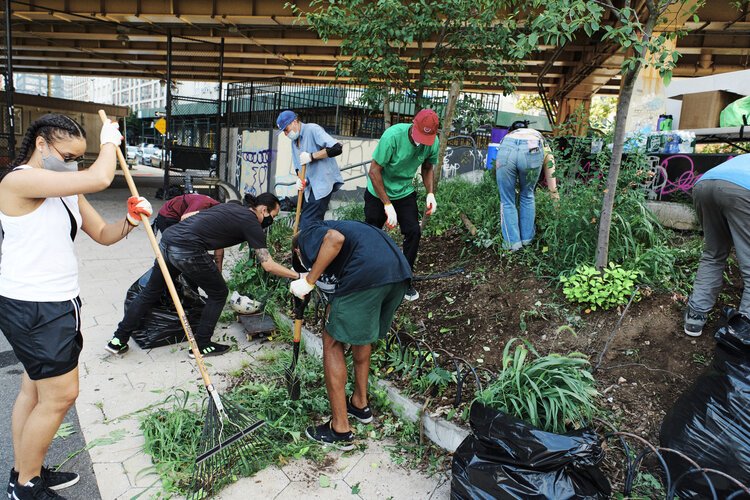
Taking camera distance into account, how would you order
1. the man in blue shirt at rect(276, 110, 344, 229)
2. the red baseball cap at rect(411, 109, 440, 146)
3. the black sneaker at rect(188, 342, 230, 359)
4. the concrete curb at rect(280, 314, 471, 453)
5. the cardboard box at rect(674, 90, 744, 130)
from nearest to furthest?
the concrete curb at rect(280, 314, 471, 453)
the red baseball cap at rect(411, 109, 440, 146)
the black sneaker at rect(188, 342, 230, 359)
the man in blue shirt at rect(276, 110, 344, 229)
the cardboard box at rect(674, 90, 744, 130)

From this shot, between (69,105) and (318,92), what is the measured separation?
61.4ft

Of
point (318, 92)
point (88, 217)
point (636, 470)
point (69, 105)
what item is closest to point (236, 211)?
point (88, 217)

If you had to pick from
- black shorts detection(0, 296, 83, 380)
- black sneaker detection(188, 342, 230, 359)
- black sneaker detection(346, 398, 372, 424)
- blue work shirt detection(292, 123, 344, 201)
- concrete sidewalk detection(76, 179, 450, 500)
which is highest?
blue work shirt detection(292, 123, 344, 201)

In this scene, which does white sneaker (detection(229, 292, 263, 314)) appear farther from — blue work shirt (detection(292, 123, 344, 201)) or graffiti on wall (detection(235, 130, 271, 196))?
graffiti on wall (detection(235, 130, 271, 196))

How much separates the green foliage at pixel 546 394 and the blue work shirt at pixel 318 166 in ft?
10.8

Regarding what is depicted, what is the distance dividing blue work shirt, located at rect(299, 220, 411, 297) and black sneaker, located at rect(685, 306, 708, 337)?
73.7 inches

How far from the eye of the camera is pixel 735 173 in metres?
2.92

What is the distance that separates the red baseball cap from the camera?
155 inches

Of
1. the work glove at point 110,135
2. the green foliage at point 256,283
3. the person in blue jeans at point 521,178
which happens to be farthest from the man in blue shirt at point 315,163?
the work glove at point 110,135

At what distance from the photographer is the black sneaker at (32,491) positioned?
91.4 inches

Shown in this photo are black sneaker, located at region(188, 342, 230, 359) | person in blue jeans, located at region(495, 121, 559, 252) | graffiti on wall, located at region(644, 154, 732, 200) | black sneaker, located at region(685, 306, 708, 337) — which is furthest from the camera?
graffiti on wall, located at region(644, 154, 732, 200)

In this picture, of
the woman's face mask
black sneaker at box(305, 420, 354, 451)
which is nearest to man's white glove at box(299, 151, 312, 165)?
the woman's face mask

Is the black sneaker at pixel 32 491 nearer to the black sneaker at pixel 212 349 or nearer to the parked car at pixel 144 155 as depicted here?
the black sneaker at pixel 212 349

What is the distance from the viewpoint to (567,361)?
270 centimetres
